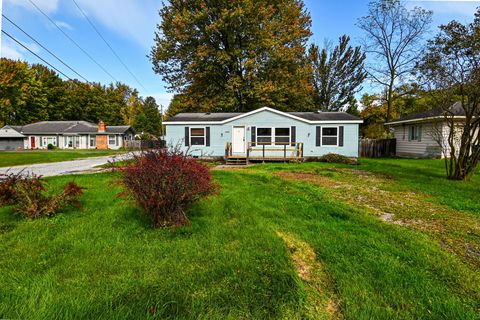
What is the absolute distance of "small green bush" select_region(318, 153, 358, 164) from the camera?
14125mm

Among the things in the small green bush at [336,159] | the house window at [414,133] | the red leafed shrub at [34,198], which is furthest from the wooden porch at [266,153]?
the red leafed shrub at [34,198]

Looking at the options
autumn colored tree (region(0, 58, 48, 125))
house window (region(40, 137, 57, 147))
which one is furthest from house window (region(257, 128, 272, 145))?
autumn colored tree (region(0, 58, 48, 125))

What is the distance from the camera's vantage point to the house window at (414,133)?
1797 cm

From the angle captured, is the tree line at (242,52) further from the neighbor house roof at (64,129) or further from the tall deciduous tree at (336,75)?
the neighbor house roof at (64,129)

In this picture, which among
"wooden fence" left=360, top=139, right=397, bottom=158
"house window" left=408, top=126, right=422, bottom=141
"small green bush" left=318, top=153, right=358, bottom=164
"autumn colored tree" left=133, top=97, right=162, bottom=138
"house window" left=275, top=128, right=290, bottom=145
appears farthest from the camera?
"autumn colored tree" left=133, top=97, right=162, bottom=138

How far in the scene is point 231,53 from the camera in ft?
70.7

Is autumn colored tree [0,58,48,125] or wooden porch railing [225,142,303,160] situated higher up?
autumn colored tree [0,58,48,125]

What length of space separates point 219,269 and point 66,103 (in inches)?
2333

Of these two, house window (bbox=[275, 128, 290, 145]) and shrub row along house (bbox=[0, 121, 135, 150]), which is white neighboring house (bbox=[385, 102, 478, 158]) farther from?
shrub row along house (bbox=[0, 121, 135, 150])

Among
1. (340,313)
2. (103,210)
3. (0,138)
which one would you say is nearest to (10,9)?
(103,210)

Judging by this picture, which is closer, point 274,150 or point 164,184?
point 164,184

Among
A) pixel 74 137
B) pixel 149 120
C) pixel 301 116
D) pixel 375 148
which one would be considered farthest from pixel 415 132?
pixel 149 120

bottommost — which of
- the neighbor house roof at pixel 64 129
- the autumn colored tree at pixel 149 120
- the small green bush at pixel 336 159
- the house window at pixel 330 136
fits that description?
the small green bush at pixel 336 159

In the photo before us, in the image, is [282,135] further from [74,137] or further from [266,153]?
[74,137]
